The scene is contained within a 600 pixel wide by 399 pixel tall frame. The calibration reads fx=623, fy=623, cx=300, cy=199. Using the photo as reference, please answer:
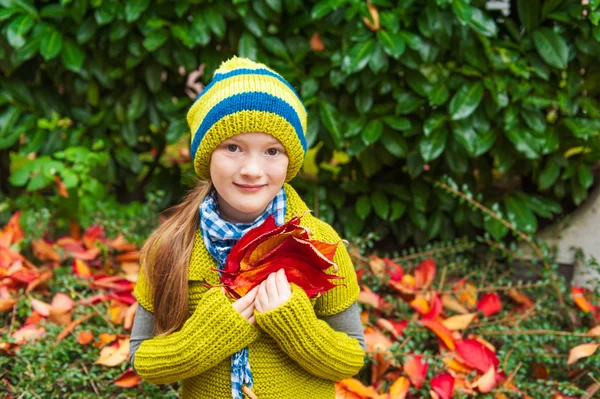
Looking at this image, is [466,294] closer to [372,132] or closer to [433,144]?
[433,144]

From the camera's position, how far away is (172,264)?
181 centimetres

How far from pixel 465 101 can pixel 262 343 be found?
1.68 m

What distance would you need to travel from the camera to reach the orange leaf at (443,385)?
7.70 ft

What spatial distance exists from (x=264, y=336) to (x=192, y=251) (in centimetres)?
32

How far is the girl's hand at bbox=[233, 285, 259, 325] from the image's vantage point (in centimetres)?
170

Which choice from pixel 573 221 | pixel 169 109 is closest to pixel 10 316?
pixel 169 109

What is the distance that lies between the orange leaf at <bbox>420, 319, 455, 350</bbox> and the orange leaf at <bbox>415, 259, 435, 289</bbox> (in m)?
0.36

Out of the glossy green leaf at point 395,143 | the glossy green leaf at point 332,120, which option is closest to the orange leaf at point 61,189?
the glossy green leaf at point 332,120

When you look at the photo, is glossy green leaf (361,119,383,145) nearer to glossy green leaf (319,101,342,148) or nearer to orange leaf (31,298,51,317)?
glossy green leaf (319,101,342,148)

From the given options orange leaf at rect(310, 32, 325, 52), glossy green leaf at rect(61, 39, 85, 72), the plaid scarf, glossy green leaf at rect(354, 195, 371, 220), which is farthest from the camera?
glossy green leaf at rect(354, 195, 371, 220)

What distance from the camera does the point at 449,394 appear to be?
235 centimetres

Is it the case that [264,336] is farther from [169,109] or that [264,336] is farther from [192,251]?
[169,109]

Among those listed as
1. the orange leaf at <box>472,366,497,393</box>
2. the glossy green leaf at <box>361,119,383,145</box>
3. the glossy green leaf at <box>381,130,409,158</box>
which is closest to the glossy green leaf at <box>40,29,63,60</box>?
the glossy green leaf at <box>361,119,383,145</box>

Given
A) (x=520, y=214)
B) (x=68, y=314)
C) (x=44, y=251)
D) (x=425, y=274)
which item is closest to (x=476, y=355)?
(x=425, y=274)
